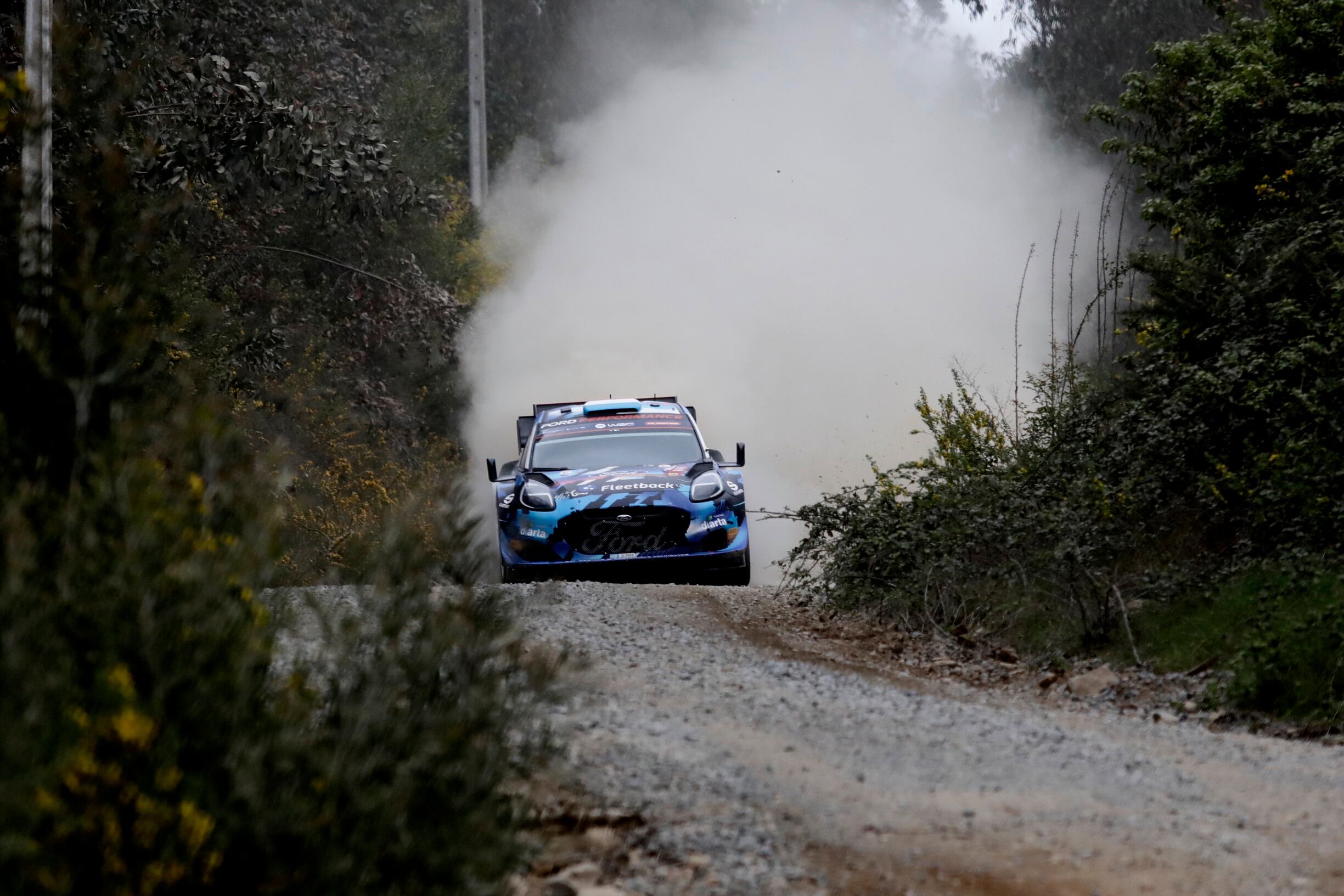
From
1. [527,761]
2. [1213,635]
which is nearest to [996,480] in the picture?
[1213,635]

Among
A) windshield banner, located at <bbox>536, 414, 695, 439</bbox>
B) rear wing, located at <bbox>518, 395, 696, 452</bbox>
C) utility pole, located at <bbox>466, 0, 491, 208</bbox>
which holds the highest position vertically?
utility pole, located at <bbox>466, 0, 491, 208</bbox>

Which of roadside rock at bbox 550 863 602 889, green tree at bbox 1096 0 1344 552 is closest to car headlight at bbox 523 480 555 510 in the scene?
green tree at bbox 1096 0 1344 552

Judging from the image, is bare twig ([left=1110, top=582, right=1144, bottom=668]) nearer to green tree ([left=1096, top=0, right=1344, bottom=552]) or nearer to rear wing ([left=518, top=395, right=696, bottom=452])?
green tree ([left=1096, top=0, right=1344, bottom=552])

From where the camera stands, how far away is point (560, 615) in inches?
382

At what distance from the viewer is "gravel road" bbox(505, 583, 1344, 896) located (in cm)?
437

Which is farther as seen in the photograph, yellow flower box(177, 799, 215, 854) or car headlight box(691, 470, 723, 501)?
car headlight box(691, 470, 723, 501)

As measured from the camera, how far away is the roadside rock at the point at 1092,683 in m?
8.26

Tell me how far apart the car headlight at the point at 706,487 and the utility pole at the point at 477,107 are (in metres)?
24.2

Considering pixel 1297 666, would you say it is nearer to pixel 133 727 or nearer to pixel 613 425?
pixel 133 727

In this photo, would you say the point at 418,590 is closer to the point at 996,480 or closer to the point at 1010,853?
the point at 1010,853

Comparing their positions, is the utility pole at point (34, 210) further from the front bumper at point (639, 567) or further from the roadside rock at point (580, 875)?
the front bumper at point (639, 567)

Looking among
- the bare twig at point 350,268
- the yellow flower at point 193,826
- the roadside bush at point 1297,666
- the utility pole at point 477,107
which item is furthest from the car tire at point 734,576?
the utility pole at point 477,107

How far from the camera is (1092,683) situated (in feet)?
27.3

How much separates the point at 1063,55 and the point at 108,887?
35.6 metres
